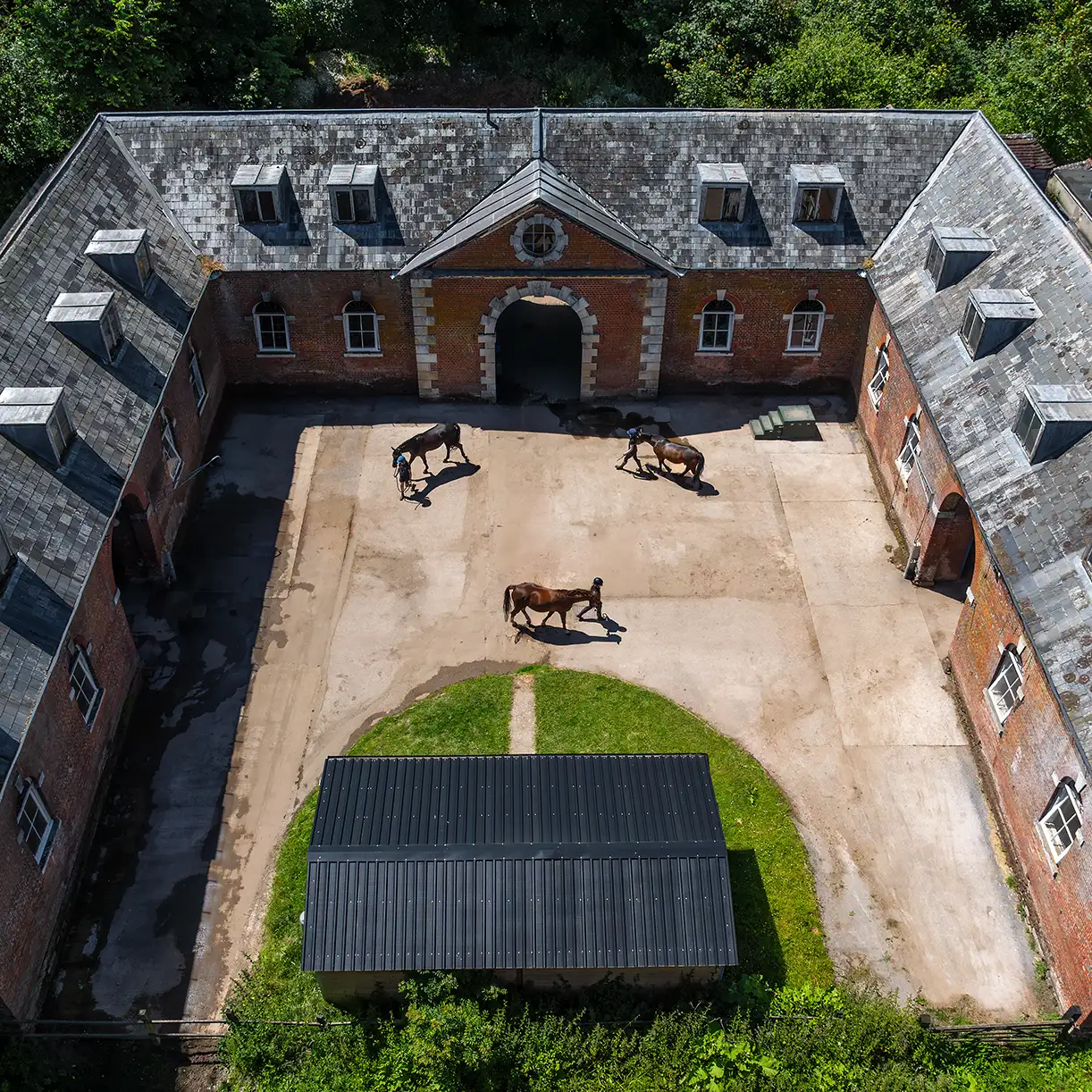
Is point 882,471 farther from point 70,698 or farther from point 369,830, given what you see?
point 70,698

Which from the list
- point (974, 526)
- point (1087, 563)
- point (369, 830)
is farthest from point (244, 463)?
point (1087, 563)

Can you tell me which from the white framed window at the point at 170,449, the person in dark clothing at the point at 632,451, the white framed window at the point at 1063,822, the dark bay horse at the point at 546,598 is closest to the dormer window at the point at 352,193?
the white framed window at the point at 170,449

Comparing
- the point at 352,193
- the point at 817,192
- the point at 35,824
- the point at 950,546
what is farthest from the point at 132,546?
the point at 817,192

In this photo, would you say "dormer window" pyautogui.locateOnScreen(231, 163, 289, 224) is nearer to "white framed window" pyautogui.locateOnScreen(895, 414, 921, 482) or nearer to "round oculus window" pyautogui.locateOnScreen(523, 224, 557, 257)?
"round oculus window" pyautogui.locateOnScreen(523, 224, 557, 257)

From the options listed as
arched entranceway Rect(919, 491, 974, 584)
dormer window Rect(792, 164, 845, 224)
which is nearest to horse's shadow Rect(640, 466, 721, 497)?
arched entranceway Rect(919, 491, 974, 584)

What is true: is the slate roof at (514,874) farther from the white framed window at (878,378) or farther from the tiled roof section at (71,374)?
the white framed window at (878,378)
